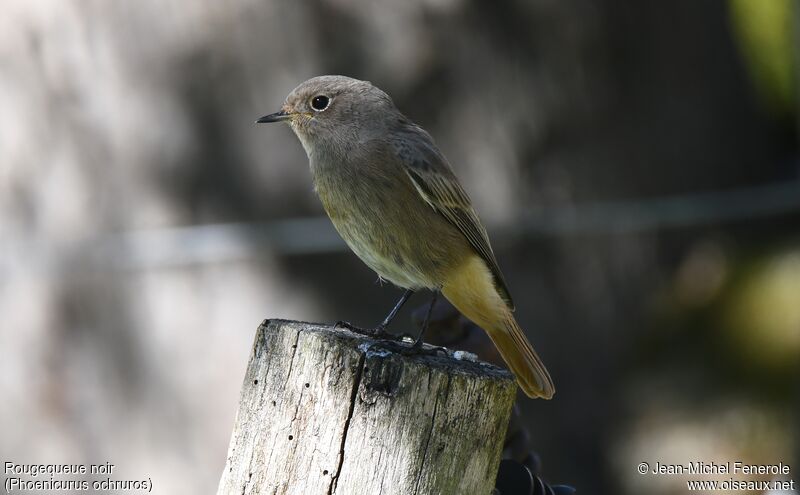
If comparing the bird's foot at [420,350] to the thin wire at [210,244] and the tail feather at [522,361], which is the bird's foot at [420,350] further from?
the thin wire at [210,244]

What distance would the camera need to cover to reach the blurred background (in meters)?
5.03

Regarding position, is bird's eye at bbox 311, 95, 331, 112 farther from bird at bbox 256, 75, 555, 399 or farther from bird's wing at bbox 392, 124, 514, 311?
bird's wing at bbox 392, 124, 514, 311

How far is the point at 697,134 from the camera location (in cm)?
636

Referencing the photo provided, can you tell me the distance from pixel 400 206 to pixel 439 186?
0.54 ft

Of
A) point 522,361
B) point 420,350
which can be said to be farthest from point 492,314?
point 420,350

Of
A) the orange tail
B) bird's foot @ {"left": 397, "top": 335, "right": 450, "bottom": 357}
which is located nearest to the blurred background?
the orange tail

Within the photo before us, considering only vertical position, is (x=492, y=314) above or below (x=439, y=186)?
below

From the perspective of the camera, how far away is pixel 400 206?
10.7ft

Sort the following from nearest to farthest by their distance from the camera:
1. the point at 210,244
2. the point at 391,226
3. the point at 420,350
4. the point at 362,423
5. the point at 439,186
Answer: the point at 362,423 < the point at 420,350 < the point at 391,226 < the point at 439,186 < the point at 210,244

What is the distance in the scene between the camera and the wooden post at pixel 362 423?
2207 millimetres

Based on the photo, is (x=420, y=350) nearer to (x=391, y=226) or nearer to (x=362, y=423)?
(x=362, y=423)

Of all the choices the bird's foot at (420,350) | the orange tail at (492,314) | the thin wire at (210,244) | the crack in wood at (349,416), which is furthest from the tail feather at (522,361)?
the thin wire at (210,244)

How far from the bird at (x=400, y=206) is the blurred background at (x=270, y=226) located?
1.58m

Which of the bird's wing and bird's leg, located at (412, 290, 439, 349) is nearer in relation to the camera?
bird's leg, located at (412, 290, 439, 349)
